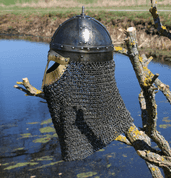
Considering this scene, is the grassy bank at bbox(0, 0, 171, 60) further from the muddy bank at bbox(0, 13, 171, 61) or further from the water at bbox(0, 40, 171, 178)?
the water at bbox(0, 40, 171, 178)

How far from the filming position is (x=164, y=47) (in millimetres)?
23594

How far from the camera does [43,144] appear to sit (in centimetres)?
1152

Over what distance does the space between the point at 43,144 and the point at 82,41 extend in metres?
9.34

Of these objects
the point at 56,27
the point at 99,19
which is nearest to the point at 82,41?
the point at 99,19

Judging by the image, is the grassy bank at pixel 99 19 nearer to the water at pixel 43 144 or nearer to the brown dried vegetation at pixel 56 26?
the brown dried vegetation at pixel 56 26

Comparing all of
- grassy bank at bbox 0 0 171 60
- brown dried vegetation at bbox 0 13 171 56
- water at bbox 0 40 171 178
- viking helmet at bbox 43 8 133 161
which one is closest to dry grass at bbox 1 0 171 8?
grassy bank at bbox 0 0 171 60

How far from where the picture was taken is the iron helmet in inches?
115

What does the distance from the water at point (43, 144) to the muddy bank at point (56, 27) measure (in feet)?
18.1

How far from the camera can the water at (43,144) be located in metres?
9.75

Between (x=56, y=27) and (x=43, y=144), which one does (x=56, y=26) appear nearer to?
(x=56, y=27)

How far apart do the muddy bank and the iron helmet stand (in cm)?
1946

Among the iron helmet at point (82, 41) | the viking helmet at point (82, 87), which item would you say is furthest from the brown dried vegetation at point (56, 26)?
the iron helmet at point (82, 41)

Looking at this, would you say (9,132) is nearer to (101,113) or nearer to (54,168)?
(54,168)

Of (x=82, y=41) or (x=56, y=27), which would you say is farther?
(x=56, y=27)
